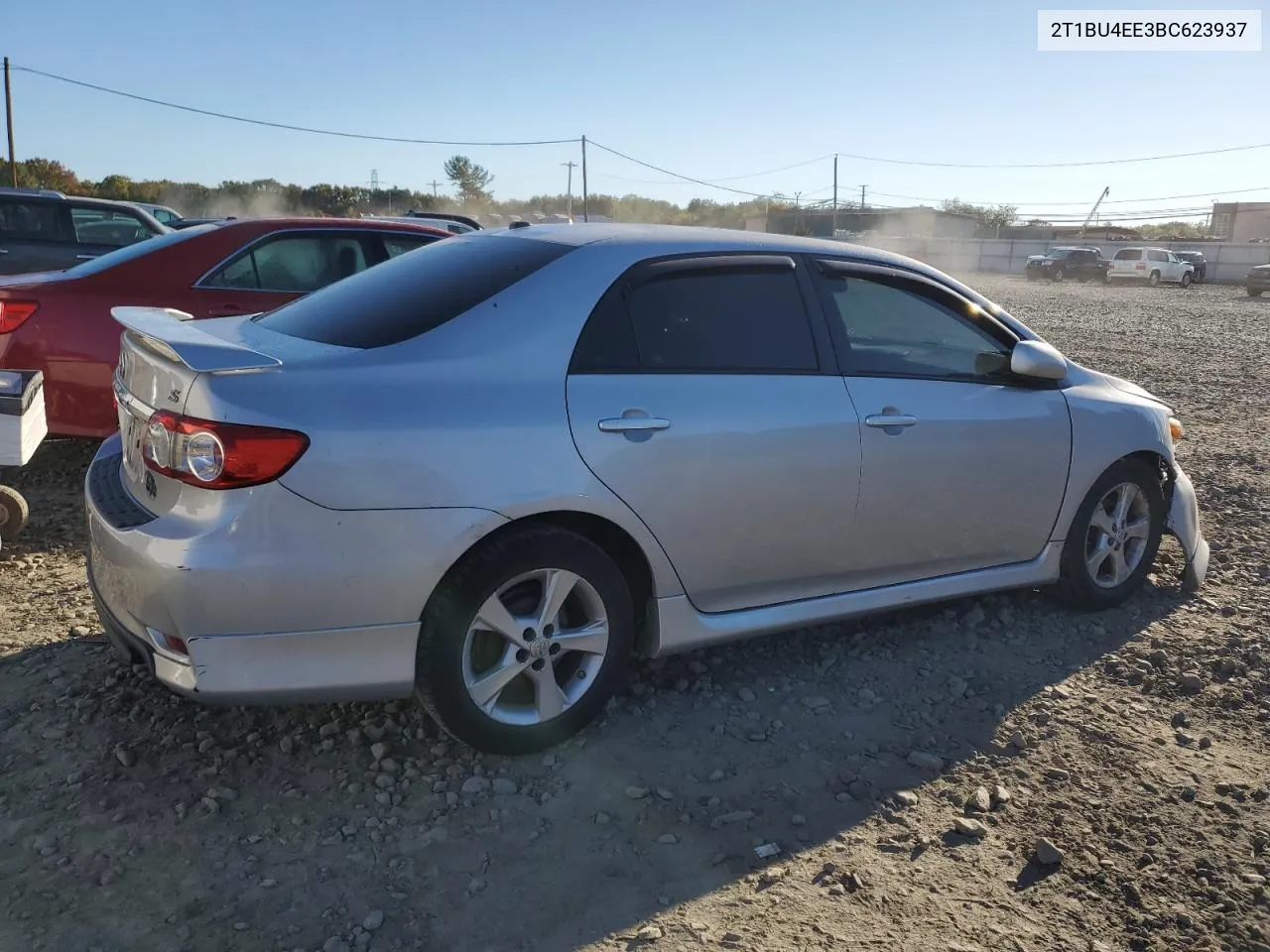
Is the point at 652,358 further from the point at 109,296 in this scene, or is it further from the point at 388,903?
the point at 109,296

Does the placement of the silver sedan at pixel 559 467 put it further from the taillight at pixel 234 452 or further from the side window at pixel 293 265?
the side window at pixel 293 265

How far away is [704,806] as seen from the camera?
3057mm

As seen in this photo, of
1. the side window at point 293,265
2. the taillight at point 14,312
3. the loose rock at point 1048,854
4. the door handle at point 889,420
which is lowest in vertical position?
the loose rock at point 1048,854

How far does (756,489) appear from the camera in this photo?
3463 mm

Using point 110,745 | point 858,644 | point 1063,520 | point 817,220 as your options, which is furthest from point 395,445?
point 817,220

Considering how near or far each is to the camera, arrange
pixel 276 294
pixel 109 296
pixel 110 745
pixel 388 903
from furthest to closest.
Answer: pixel 276 294, pixel 109 296, pixel 110 745, pixel 388 903

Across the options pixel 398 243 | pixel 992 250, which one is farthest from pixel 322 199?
pixel 398 243

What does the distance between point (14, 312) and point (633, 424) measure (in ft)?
12.8

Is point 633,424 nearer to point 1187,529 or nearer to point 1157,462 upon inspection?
point 1157,462

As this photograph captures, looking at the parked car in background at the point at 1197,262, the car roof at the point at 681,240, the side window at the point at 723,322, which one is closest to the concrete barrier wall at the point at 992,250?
the parked car in background at the point at 1197,262

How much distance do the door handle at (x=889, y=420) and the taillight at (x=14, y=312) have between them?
4.33 meters

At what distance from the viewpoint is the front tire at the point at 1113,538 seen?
14.7ft

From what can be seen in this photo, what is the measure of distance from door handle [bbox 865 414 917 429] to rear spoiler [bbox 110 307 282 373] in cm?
201

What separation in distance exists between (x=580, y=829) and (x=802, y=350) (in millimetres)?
1799
